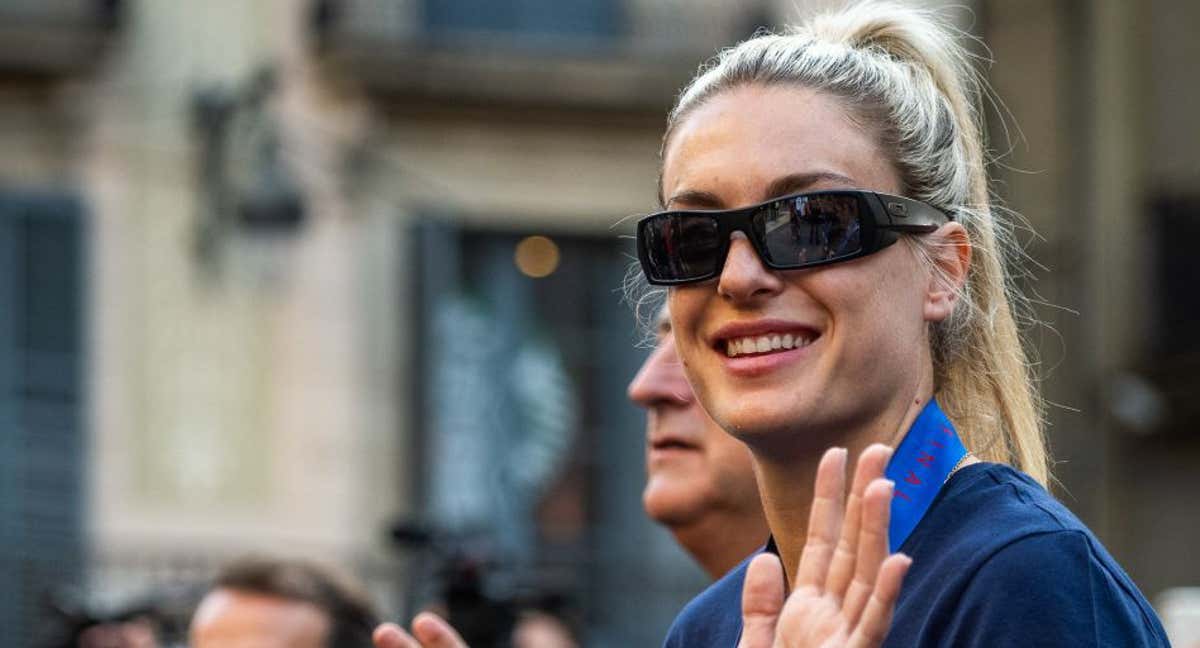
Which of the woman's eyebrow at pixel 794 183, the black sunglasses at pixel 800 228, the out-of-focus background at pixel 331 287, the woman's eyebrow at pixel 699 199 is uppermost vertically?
the woman's eyebrow at pixel 794 183

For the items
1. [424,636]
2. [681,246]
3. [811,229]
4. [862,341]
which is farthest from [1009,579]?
[424,636]

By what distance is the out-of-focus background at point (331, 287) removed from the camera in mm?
14680

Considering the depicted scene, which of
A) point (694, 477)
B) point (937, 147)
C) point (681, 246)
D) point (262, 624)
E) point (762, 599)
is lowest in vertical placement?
point (262, 624)

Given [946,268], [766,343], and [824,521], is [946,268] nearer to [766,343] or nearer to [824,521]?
[766,343]

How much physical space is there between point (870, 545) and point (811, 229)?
0.51m

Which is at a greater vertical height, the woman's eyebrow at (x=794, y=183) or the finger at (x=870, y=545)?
the woman's eyebrow at (x=794, y=183)

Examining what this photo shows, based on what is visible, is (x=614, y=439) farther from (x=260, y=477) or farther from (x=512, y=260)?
(x=260, y=477)

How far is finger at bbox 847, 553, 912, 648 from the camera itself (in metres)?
2.24

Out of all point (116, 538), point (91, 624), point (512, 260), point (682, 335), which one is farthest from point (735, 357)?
point (512, 260)

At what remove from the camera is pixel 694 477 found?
4.22 meters

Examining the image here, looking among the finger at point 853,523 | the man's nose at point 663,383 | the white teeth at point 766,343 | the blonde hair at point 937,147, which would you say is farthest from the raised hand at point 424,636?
the man's nose at point 663,383

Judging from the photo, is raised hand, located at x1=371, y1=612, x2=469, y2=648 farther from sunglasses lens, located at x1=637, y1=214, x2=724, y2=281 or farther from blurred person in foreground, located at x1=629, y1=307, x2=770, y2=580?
blurred person in foreground, located at x1=629, y1=307, x2=770, y2=580

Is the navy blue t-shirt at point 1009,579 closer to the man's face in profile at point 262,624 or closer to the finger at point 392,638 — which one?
the finger at point 392,638

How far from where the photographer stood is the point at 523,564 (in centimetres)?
1491
